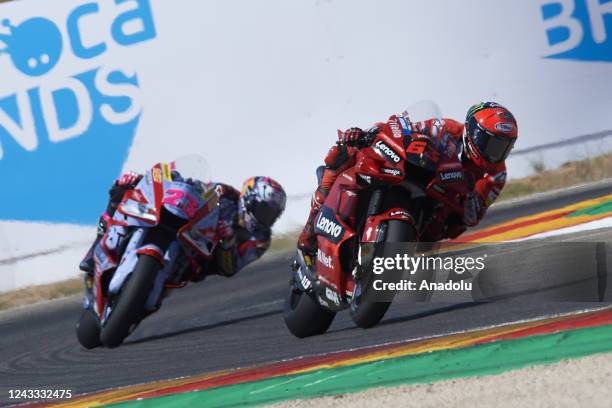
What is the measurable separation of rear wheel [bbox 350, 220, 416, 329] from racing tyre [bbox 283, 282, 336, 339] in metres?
0.42

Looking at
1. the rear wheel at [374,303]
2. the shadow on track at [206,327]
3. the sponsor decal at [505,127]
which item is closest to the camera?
the rear wheel at [374,303]

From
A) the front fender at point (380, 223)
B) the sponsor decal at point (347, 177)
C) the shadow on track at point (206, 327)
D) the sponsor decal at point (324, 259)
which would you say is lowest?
the shadow on track at point (206, 327)

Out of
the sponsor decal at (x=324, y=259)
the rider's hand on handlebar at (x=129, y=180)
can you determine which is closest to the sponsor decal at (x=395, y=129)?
the sponsor decal at (x=324, y=259)

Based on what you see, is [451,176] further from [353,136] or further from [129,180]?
[129,180]

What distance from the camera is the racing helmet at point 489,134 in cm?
652

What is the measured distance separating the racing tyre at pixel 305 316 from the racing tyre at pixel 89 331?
5.21 feet

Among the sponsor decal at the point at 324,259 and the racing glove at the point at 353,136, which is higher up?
the racing glove at the point at 353,136

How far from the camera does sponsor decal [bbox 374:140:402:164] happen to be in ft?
21.4

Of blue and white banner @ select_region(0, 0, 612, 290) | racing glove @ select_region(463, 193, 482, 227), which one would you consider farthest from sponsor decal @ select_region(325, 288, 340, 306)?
blue and white banner @ select_region(0, 0, 612, 290)

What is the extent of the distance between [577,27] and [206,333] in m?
5.36

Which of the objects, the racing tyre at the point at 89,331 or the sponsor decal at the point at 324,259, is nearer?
the sponsor decal at the point at 324,259

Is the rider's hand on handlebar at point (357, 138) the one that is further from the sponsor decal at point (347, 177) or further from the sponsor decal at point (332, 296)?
the sponsor decal at point (332, 296)

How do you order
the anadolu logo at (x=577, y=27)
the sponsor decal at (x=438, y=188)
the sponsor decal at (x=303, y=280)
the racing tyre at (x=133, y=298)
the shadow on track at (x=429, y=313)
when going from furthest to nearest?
the anadolu logo at (x=577, y=27) < the racing tyre at (x=133, y=298) < the sponsor decal at (x=303, y=280) < the shadow on track at (x=429, y=313) < the sponsor decal at (x=438, y=188)

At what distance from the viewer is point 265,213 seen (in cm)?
845
